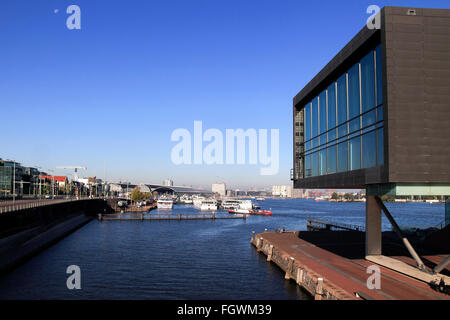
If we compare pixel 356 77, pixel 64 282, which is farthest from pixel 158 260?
pixel 356 77

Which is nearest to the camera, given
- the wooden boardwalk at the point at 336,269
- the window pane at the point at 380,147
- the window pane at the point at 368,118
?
the wooden boardwalk at the point at 336,269

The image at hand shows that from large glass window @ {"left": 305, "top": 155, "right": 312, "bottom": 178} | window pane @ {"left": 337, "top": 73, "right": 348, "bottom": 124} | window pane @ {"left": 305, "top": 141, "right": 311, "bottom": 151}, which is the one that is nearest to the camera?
window pane @ {"left": 337, "top": 73, "right": 348, "bottom": 124}

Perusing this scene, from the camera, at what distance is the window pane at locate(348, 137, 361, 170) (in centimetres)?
3077

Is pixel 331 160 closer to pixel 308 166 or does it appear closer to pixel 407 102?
pixel 308 166

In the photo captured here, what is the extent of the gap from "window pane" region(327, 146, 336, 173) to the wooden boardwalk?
876 cm

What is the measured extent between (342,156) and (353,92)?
6016 millimetres

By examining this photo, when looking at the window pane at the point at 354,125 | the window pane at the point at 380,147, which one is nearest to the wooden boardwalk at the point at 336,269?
the window pane at the point at 380,147

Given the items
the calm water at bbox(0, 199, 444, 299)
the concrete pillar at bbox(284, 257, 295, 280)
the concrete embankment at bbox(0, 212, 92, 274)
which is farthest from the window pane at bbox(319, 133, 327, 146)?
the concrete embankment at bbox(0, 212, 92, 274)

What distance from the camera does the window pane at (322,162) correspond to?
38.3m

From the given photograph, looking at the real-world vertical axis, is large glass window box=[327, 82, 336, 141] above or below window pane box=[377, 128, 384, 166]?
above

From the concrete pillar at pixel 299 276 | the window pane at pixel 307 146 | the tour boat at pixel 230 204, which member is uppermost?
the window pane at pixel 307 146

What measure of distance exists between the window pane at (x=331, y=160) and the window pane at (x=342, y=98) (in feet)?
10.6

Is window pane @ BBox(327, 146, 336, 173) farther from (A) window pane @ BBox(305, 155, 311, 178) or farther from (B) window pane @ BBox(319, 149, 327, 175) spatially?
(A) window pane @ BBox(305, 155, 311, 178)

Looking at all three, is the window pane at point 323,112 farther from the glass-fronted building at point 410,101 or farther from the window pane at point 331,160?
the glass-fronted building at point 410,101
